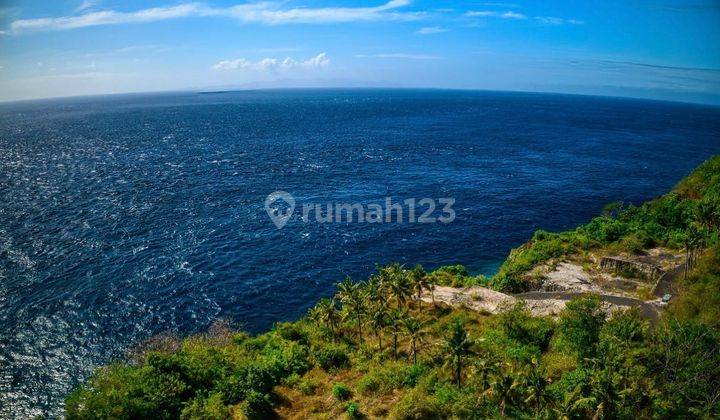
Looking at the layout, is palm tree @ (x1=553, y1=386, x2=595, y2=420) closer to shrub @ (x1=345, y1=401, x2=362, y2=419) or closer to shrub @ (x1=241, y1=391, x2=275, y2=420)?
shrub @ (x1=345, y1=401, x2=362, y2=419)

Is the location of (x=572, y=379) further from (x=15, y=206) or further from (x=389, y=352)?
(x=15, y=206)

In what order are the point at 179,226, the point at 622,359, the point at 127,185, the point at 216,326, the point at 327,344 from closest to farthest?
1. the point at 622,359
2. the point at 327,344
3. the point at 216,326
4. the point at 179,226
5. the point at 127,185

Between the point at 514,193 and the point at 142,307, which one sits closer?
the point at 142,307

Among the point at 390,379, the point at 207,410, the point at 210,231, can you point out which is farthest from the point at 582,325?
the point at 210,231

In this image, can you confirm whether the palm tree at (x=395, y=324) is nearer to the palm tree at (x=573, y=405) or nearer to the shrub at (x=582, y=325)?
the shrub at (x=582, y=325)

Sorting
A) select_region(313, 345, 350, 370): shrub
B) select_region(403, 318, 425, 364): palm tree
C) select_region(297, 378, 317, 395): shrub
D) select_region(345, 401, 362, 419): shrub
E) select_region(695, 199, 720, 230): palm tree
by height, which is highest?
select_region(695, 199, 720, 230): palm tree

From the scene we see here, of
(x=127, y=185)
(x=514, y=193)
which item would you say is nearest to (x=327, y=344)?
(x=514, y=193)

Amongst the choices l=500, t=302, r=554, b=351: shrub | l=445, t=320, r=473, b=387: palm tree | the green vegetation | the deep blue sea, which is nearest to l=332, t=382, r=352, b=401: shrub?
l=445, t=320, r=473, b=387: palm tree

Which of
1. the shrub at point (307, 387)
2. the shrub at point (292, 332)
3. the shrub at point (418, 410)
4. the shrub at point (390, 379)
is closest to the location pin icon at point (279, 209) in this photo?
the shrub at point (292, 332)
